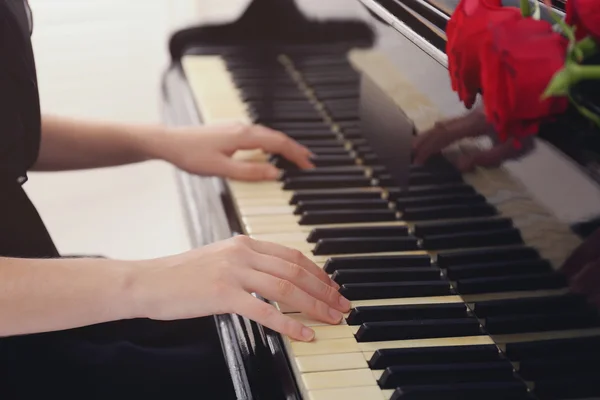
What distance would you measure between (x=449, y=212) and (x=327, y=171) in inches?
14.3

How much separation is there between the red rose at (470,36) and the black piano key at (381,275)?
1.00ft

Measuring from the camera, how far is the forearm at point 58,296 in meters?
0.93

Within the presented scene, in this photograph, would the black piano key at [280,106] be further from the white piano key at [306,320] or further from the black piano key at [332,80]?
the white piano key at [306,320]

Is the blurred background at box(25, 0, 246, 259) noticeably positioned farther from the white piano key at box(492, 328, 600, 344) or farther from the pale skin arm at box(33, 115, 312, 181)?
the white piano key at box(492, 328, 600, 344)

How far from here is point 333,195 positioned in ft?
4.21

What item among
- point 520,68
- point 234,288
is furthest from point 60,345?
point 520,68

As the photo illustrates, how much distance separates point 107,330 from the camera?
3.94 ft

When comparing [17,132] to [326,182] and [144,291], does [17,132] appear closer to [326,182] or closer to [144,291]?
[144,291]

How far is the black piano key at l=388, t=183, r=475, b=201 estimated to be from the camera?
3.35 feet

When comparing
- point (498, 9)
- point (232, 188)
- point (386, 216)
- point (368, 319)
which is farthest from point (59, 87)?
point (498, 9)

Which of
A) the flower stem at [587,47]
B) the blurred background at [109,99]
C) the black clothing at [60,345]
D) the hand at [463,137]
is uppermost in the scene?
the flower stem at [587,47]

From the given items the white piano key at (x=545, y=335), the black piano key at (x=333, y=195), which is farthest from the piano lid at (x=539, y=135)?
the black piano key at (x=333, y=195)

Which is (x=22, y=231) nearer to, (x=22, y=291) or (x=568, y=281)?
(x=22, y=291)

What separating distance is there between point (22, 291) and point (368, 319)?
0.41 metres
